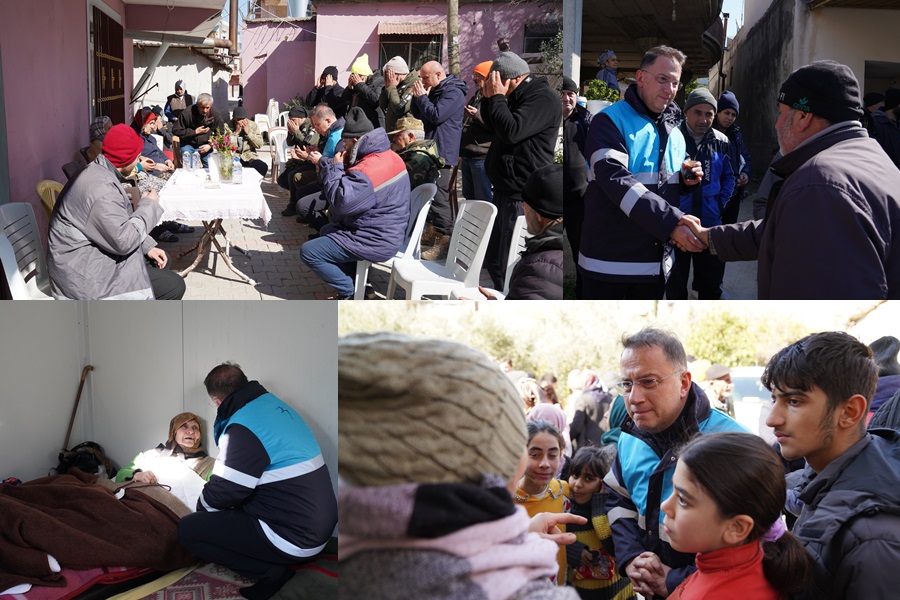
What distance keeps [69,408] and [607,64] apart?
2.72 metres

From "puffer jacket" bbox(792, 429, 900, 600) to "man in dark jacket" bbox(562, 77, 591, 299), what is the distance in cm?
214

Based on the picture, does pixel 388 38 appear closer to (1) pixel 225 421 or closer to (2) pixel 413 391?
(1) pixel 225 421

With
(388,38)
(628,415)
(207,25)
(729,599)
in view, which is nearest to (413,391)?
(628,415)

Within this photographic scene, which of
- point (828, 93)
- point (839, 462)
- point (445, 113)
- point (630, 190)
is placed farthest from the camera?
point (445, 113)

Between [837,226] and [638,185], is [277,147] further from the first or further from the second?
[837,226]

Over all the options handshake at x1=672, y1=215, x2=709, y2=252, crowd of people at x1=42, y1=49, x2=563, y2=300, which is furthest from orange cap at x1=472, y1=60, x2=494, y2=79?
handshake at x1=672, y1=215, x2=709, y2=252

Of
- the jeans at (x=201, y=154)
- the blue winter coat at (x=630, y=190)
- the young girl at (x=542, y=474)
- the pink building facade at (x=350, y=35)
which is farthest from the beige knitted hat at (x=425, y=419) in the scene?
the jeans at (x=201, y=154)

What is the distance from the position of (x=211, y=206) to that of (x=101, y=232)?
4.35 feet

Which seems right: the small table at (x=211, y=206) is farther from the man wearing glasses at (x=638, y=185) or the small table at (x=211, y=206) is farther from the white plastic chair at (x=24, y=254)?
the man wearing glasses at (x=638, y=185)

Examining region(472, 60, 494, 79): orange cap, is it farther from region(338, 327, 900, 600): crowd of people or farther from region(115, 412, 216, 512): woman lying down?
region(338, 327, 900, 600): crowd of people

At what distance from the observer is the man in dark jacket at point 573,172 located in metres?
4.01

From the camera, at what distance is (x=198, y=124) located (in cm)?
682

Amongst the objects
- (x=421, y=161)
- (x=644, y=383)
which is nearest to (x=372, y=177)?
(x=421, y=161)

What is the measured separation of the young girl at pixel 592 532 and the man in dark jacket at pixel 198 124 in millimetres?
5241
